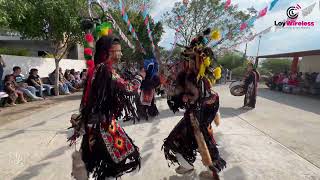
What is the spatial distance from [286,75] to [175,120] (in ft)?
42.2

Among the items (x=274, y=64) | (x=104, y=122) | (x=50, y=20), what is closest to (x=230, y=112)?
(x=104, y=122)

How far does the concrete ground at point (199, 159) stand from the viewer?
12.4 ft

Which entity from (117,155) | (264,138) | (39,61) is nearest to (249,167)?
(264,138)

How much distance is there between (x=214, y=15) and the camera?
22.1 m

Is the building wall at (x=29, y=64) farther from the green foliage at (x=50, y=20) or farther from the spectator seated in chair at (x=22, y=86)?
the green foliage at (x=50, y=20)

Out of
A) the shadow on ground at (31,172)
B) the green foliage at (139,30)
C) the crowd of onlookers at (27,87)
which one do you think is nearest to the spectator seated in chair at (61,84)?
the crowd of onlookers at (27,87)

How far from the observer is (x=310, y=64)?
20.0 m

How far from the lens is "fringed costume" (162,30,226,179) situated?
3.39 metres

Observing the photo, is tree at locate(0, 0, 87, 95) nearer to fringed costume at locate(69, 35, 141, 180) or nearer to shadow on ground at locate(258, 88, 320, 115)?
fringed costume at locate(69, 35, 141, 180)

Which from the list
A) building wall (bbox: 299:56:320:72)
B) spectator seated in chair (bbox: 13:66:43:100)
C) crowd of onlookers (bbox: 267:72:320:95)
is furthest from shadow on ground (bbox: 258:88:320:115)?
spectator seated in chair (bbox: 13:66:43:100)

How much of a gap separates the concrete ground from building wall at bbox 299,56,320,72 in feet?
41.5

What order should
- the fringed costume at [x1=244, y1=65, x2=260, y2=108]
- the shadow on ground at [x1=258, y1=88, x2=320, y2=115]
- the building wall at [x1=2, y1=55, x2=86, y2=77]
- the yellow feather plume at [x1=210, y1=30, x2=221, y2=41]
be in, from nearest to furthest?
1. the yellow feather plume at [x1=210, y1=30, x2=221, y2=41]
2. the fringed costume at [x1=244, y1=65, x2=260, y2=108]
3. the shadow on ground at [x1=258, y1=88, x2=320, y2=115]
4. the building wall at [x1=2, y1=55, x2=86, y2=77]

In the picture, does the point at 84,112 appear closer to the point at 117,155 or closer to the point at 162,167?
the point at 117,155

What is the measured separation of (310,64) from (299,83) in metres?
5.02
